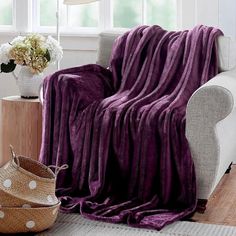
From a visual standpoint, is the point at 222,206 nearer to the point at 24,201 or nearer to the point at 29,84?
the point at 24,201

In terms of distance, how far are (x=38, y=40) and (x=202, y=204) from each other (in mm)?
1503

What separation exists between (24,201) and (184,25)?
2.26 metres

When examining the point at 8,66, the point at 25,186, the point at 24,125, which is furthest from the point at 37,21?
the point at 25,186

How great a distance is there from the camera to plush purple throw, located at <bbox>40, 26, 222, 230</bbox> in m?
3.31

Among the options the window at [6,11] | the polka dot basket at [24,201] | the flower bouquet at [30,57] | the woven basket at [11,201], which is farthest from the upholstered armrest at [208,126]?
the window at [6,11]

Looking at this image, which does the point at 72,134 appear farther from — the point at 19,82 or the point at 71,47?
the point at 71,47

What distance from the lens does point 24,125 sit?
3.95 meters

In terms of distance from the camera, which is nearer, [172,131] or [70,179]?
[172,131]

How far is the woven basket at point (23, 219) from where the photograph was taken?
9.40ft

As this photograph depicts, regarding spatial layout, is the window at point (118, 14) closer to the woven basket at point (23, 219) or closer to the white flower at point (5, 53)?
the white flower at point (5, 53)

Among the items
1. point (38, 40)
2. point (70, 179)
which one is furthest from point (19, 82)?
point (70, 179)

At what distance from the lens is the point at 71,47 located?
4.97m

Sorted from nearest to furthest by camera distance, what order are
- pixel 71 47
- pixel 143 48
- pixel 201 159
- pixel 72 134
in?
1. pixel 201 159
2. pixel 72 134
3. pixel 143 48
4. pixel 71 47

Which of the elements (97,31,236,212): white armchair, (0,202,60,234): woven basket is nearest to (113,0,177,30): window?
(97,31,236,212): white armchair
